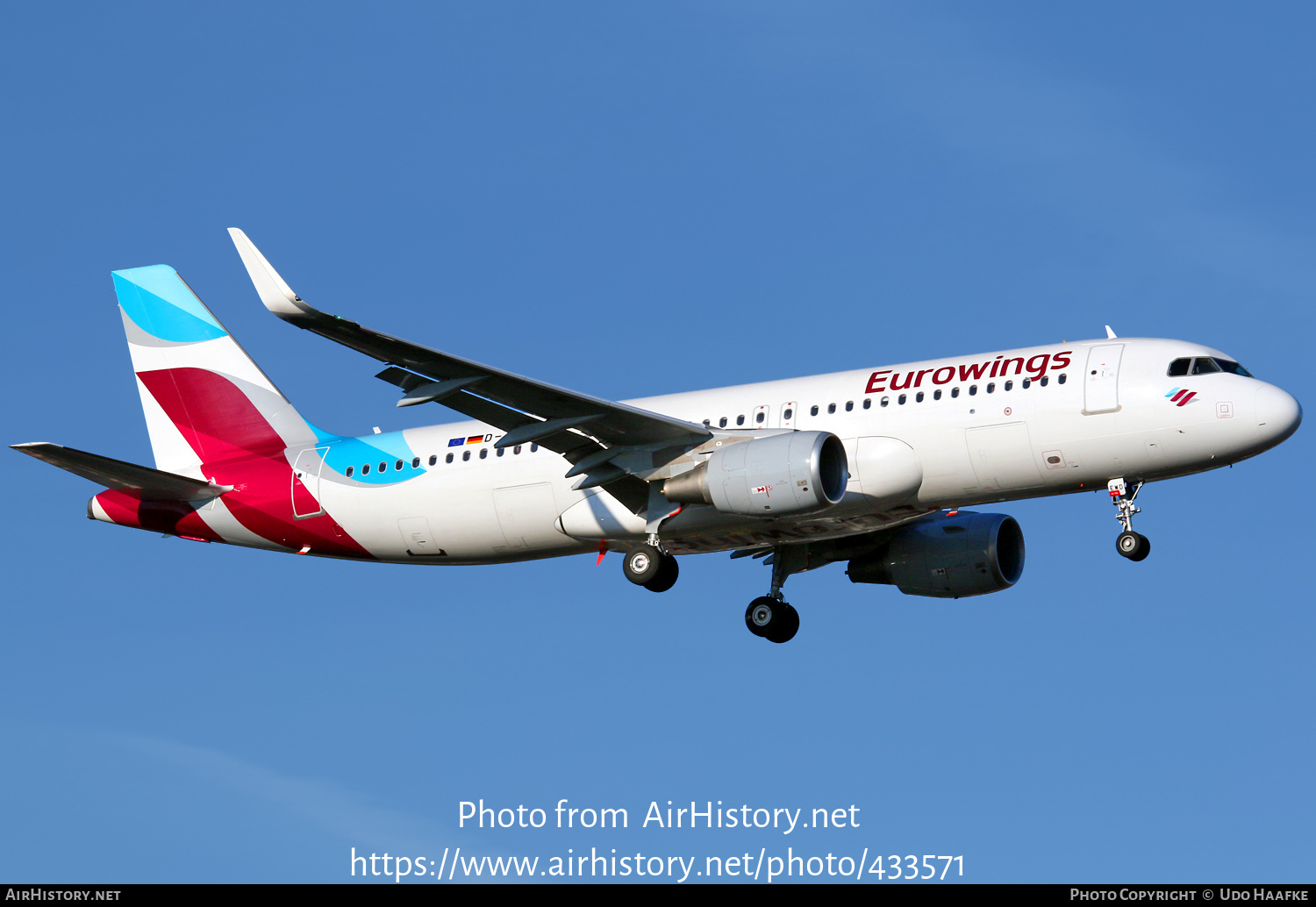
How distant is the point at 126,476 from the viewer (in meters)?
39.0

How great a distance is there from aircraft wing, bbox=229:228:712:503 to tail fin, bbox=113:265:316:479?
8280 mm

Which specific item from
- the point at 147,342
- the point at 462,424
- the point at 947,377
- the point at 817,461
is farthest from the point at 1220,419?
the point at 147,342

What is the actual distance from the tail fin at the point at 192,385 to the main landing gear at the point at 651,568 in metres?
9.22

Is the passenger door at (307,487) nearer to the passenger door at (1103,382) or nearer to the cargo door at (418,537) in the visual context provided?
the cargo door at (418,537)

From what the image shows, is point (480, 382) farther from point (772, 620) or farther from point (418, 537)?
point (772, 620)

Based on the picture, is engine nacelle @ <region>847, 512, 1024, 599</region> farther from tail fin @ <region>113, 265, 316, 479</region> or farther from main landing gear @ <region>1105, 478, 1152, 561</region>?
tail fin @ <region>113, 265, 316, 479</region>

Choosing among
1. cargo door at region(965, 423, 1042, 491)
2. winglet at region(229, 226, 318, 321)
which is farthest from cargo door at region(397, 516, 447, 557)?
cargo door at region(965, 423, 1042, 491)

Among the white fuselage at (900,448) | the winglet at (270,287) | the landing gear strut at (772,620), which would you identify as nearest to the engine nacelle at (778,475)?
the white fuselage at (900,448)

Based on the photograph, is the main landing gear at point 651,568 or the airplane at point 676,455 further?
the main landing gear at point 651,568

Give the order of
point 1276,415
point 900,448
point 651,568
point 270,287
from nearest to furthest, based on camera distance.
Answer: point 270,287
point 1276,415
point 900,448
point 651,568

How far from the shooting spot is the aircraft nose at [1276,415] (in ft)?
107

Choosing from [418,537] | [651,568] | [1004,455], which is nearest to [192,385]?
[418,537]

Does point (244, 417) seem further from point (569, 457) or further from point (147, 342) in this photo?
point (569, 457)

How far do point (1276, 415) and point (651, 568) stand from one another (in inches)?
501
